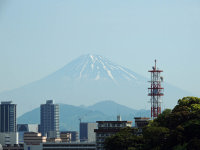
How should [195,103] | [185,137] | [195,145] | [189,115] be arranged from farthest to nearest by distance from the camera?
[195,103] → [189,115] → [185,137] → [195,145]

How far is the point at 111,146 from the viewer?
165 m

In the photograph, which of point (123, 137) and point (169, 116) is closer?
point (169, 116)

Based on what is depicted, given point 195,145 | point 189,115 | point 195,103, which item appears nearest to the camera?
point 195,145

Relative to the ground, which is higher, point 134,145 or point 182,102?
point 182,102

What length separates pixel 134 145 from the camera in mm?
159500

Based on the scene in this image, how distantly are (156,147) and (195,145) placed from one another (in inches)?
705

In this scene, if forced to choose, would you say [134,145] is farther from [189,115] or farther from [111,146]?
[189,115]

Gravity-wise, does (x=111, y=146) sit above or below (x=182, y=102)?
below

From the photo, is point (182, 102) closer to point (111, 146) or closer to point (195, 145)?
point (111, 146)

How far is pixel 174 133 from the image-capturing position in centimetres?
13000

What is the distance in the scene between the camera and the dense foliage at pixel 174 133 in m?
128

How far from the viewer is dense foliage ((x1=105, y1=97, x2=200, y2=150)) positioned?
128375 mm

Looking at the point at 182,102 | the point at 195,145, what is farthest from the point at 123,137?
the point at 195,145

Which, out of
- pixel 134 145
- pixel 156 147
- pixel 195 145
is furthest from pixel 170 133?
pixel 134 145
